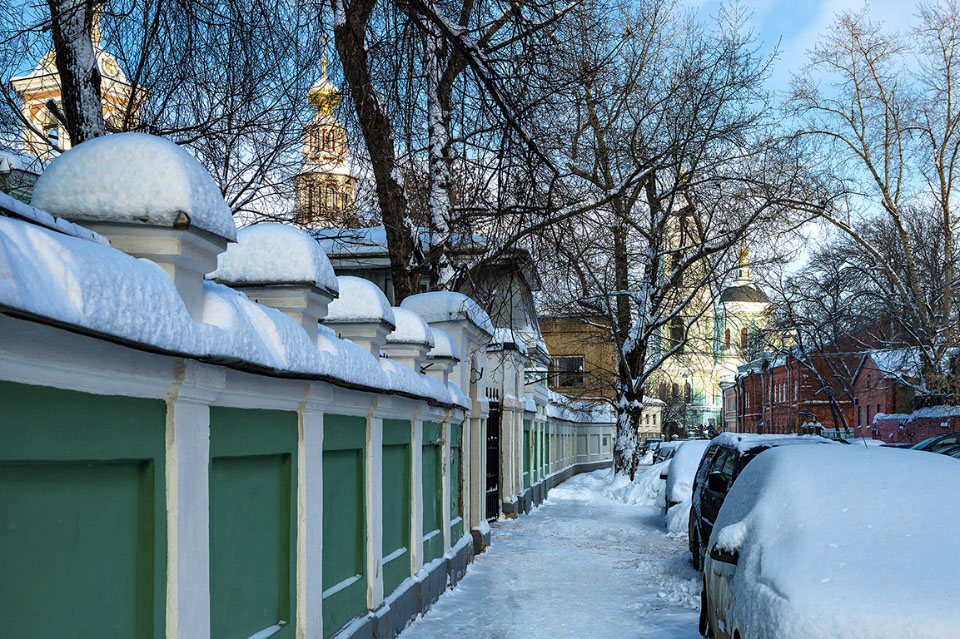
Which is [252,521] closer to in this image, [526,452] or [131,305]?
[131,305]

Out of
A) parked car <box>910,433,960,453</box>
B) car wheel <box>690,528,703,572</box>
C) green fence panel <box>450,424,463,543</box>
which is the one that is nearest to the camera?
car wheel <box>690,528,703,572</box>

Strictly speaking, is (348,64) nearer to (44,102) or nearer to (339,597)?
(339,597)

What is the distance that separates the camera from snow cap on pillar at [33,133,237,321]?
12.6ft

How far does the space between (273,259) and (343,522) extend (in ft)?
7.66

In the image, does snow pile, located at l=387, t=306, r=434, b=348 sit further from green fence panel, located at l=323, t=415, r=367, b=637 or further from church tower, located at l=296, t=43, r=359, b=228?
church tower, located at l=296, t=43, r=359, b=228

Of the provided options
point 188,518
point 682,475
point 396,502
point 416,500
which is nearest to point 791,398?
point 682,475

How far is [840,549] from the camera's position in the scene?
522 centimetres

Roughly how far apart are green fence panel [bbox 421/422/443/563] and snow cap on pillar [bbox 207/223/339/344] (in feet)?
15.6

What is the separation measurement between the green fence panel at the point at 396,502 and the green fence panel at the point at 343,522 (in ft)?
2.63

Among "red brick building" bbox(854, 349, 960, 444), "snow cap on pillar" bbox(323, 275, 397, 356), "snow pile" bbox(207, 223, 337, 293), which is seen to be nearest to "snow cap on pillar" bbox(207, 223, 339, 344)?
"snow pile" bbox(207, 223, 337, 293)

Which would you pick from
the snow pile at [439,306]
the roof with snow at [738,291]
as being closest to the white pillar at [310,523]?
the snow pile at [439,306]

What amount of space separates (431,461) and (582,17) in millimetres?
5690

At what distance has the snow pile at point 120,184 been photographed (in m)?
3.85

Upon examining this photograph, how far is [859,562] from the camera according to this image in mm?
5047
